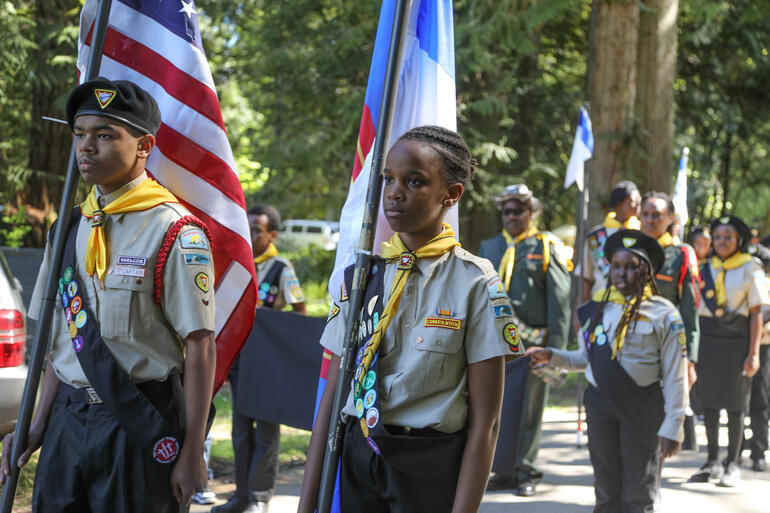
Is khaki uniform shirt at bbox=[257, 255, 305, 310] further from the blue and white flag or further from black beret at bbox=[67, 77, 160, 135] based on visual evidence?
black beret at bbox=[67, 77, 160, 135]

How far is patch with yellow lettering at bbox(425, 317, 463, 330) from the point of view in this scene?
9.65 ft

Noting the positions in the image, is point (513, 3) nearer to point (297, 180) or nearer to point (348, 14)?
point (348, 14)

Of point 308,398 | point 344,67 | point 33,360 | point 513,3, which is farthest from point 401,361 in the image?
point 344,67

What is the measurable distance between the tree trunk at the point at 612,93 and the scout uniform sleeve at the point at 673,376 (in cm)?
793

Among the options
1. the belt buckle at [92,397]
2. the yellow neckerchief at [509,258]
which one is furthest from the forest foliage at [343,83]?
the belt buckle at [92,397]

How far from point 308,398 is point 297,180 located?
32.1ft

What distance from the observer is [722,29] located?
1816 cm

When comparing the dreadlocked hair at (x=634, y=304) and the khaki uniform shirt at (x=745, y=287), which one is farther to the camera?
the khaki uniform shirt at (x=745, y=287)

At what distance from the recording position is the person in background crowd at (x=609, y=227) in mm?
9039

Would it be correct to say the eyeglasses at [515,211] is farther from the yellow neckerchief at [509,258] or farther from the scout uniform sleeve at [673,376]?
the scout uniform sleeve at [673,376]

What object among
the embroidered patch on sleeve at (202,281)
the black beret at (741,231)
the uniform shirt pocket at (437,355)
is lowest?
the uniform shirt pocket at (437,355)

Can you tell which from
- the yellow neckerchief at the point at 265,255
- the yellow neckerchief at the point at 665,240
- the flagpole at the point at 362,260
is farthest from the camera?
the yellow neckerchief at the point at 665,240

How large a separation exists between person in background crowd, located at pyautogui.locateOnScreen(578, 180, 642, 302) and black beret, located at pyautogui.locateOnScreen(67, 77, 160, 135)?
617 centimetres

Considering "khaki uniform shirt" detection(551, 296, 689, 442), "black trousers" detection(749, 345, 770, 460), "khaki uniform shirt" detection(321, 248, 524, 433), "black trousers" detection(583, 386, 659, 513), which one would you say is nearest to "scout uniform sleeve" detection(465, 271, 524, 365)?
"khaki uniform shirt" detection(321, 248, 524, 433)
